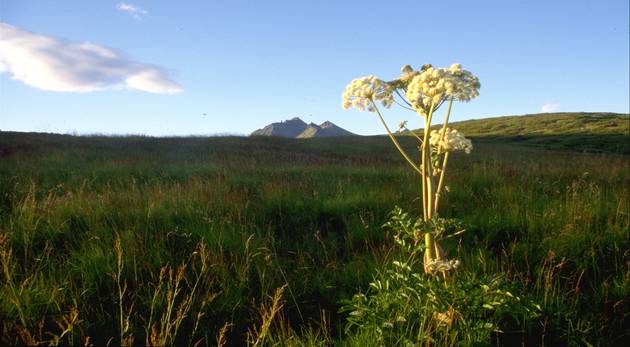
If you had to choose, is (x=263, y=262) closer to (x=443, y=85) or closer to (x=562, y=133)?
(x=443, y=85)

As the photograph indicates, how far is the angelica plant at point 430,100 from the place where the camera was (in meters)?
2.84

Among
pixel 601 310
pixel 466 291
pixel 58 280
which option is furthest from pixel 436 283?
pixel 58 280

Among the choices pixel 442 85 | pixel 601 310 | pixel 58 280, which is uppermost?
pixel 442 85

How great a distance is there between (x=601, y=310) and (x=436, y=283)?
1.77 m

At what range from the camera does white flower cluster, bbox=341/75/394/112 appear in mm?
3156

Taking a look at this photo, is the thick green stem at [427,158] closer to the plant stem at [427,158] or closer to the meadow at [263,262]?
the plant stem at [427,158]

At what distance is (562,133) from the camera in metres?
66.6

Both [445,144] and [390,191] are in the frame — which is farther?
[390,191]

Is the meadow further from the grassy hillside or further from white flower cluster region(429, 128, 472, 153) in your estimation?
the grassy hillside

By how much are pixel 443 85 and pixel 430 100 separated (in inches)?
9.1

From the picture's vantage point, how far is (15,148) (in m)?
16.8

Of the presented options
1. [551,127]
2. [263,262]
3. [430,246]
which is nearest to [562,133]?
[551,127]

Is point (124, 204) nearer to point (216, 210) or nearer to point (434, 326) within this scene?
point (216, 210)

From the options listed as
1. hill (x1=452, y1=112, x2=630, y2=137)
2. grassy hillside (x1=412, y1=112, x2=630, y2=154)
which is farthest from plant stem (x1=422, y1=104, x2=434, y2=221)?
hill (x1=452, y1=112, x2=630, y2=137)
